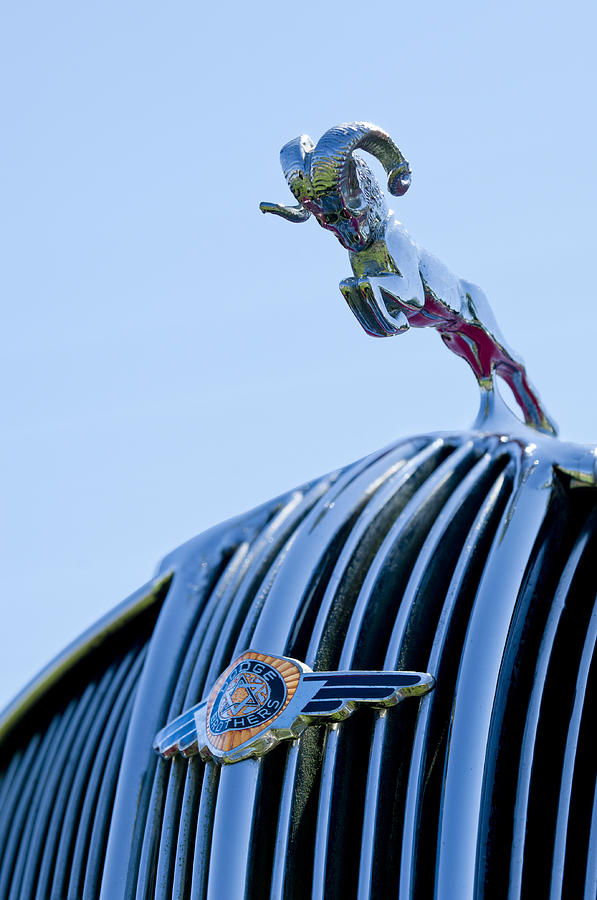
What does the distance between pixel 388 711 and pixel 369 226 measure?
1829 mm

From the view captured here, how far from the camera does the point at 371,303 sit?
536cm

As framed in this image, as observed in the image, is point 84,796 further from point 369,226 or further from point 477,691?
A: point 369,226

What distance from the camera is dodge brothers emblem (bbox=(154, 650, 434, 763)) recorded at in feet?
15.5

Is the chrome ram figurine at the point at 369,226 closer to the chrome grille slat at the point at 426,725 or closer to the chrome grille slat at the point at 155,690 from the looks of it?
the chrome grille slat at the point at 426,725

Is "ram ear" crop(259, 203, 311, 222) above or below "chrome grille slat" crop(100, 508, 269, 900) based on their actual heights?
above

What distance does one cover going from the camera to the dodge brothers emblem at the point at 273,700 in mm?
4715

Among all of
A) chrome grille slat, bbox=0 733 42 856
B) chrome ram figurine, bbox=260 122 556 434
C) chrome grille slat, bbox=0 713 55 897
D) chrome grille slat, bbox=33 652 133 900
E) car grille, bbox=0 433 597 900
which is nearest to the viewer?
car grille, bbox=0 433 597 900

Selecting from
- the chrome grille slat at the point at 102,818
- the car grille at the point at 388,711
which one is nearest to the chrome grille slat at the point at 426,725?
the car grille at the point at 388,711

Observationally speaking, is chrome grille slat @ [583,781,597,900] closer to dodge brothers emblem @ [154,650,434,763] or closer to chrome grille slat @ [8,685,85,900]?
dodge brothers emblem @ [154,650,434,763]

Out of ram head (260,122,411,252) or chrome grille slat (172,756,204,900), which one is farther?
ram head (260,122,411,252)

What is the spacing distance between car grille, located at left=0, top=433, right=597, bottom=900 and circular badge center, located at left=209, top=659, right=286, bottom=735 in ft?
0.42

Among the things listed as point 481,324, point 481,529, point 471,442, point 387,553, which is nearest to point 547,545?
point 481,529

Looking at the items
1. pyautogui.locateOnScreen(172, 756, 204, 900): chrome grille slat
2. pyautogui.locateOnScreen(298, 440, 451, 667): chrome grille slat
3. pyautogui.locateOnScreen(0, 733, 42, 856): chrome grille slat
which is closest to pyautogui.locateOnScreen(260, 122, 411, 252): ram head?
pyautogui.locateOnScreen(298, 440, 451, 667): chrome grille slat

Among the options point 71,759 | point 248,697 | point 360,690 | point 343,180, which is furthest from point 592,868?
point 71,759
